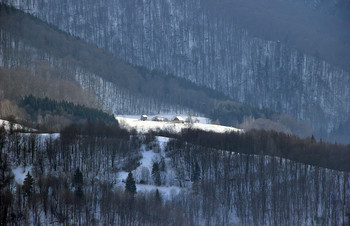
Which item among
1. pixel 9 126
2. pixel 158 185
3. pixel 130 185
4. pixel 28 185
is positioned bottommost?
pixel 158 185

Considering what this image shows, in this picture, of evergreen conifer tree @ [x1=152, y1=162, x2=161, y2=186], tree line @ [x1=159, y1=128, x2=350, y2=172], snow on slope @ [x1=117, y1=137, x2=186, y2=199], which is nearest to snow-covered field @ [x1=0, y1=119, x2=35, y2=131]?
snow on slope @ [x1=117, y1=137, x2=186, y2=199]

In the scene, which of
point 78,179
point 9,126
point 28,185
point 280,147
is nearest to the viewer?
point 28,185

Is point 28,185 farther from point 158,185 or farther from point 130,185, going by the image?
point 158,185

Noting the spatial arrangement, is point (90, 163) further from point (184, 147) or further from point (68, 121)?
point (68, 121)

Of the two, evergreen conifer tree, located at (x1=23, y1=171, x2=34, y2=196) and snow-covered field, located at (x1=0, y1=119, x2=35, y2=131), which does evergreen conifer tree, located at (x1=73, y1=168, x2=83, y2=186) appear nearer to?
evergreen conifer tree, located at (x1=23, y1=171, x2=34, y2=196)

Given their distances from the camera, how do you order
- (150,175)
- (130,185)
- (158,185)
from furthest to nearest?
(150,175)
(158,185)
(130,185)

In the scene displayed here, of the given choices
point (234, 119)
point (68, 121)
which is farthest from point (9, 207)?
point (234, 119)

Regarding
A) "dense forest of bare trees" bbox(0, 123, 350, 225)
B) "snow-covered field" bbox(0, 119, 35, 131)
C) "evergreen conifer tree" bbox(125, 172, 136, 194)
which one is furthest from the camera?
"snow-covered field" bbox(0, 119, 35, 131)

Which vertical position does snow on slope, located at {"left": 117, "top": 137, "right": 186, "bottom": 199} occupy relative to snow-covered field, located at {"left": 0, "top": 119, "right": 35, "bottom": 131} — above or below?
below

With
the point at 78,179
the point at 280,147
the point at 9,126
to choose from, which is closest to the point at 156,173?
the point at 78,179

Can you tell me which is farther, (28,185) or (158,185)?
(158,185)

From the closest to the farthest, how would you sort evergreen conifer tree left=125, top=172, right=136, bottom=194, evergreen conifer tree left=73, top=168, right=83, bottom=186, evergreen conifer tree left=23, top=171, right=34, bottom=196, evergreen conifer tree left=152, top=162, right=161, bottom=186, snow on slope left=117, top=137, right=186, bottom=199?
evergreen conifer tree left=23, top=171, right=34, bottom=196 → evergreen conifer tree left=73, top=168, right=83, bottom=186 → evergreen conifer tree left=125, top=172, right=136, bottom=194 → snow on slope left=117, top=137, right=186, bottom=199 → evergreen conifer tree left=152, top=162, right=161, bottom=186
